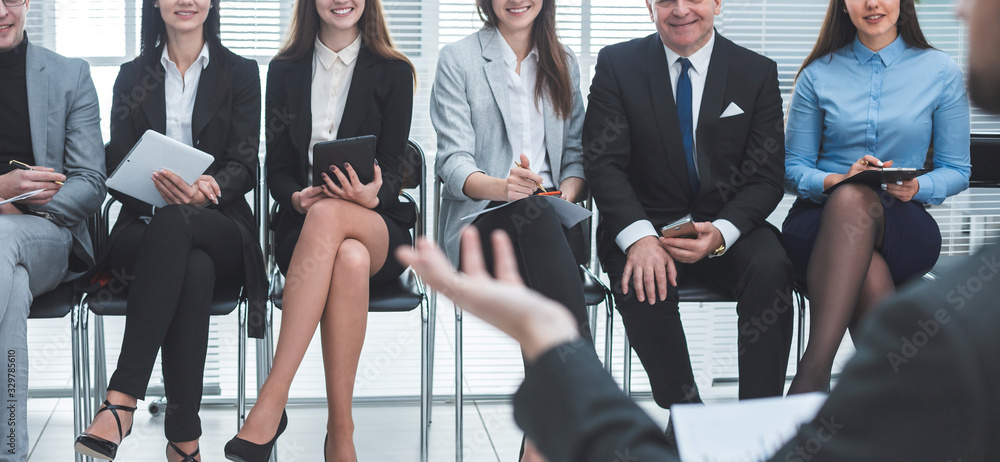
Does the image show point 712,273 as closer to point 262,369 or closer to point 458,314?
point 458,314

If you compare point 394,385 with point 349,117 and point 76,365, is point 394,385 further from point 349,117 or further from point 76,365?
point 76,365

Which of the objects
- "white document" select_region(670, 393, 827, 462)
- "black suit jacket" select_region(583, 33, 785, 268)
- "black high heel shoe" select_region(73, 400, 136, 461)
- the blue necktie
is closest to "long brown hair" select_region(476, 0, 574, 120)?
"black suit jacket" select_region(583, 33, 785, 268)

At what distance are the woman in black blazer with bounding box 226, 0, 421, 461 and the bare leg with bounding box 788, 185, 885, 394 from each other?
1.10 m

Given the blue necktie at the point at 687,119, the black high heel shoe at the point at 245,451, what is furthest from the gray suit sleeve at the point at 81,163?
the blue necktie at the point at 687,119

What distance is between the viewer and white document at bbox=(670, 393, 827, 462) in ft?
2.10

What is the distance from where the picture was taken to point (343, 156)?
2.25 meters

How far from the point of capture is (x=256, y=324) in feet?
7.21

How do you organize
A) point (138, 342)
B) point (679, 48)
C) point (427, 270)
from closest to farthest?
point (427, 270), point (138, 342), point (679, 48)

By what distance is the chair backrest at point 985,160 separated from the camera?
2660 mm

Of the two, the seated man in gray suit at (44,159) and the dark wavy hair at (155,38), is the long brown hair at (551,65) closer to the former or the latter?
the dark wavy hair at (155,38)

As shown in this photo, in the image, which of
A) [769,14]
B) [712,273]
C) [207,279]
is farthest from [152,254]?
[769,14]

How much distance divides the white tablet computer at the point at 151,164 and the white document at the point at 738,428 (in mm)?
1777

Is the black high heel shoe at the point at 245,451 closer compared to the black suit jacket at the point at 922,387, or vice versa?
the black suit jacket at the point at 922,387

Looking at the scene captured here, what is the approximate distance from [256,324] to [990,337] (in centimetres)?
198
